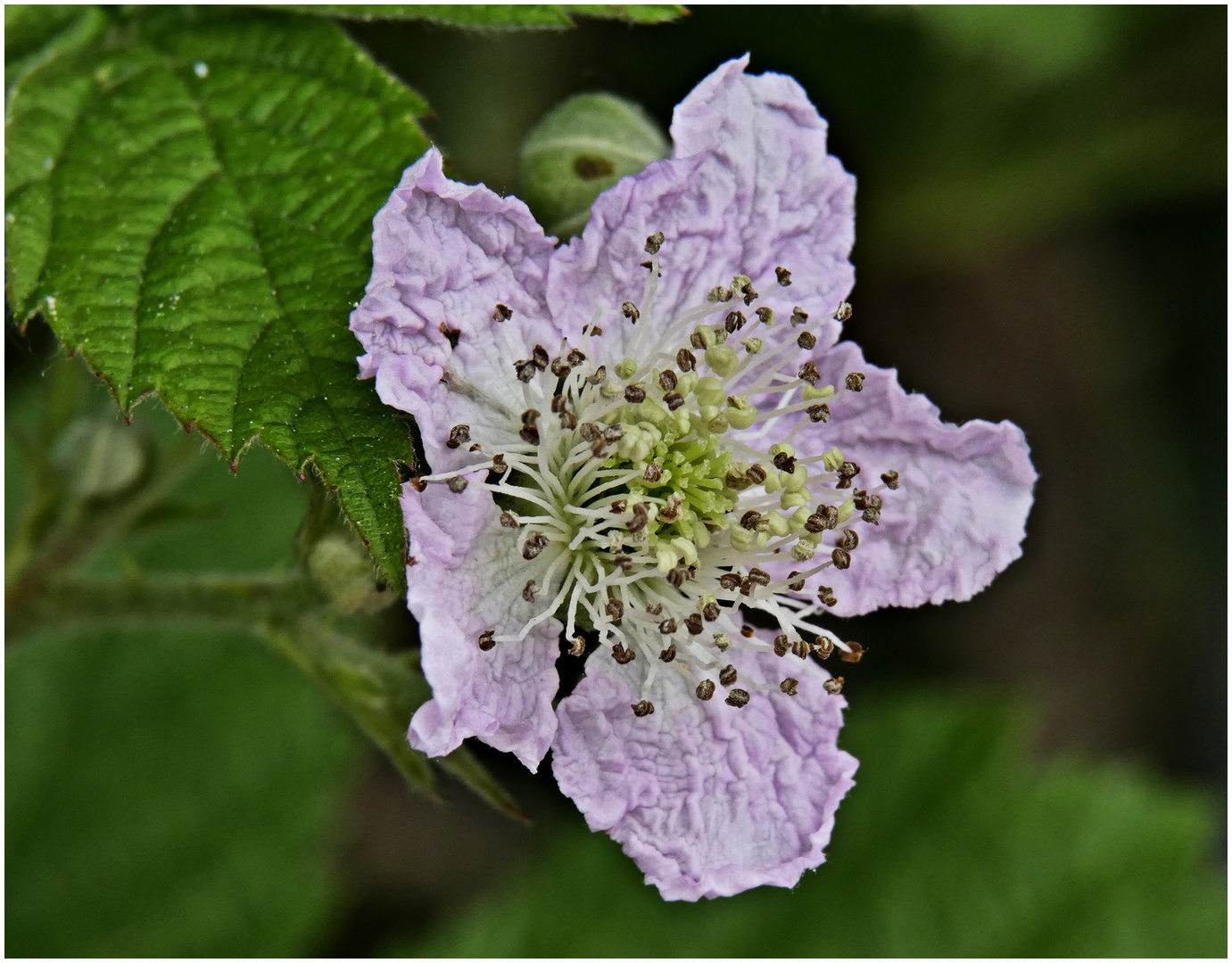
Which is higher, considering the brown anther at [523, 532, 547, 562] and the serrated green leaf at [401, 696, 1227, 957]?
the brown anther at [523, 532, 547, 562]

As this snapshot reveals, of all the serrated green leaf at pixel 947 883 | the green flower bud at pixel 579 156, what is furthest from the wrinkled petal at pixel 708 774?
the serrated green leaf at pixel 947 883

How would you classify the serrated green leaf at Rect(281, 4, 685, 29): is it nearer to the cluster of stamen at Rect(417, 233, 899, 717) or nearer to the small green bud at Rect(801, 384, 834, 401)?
the cluster of stamen at Rect(417, 233, 899, 717)

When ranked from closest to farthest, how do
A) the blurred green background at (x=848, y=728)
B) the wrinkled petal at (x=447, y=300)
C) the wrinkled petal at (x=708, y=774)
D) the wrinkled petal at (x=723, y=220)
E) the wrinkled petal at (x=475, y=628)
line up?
the wrinkled petal at (x=475, y=628), the wrinkled petal at (x=447, y=300), the wrinkled petal at (x=708, y=774), the wrinkled petal at (x=723, y=220), the blurred green background at (x=848, y=728)

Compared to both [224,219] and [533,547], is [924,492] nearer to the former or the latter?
[533,547]

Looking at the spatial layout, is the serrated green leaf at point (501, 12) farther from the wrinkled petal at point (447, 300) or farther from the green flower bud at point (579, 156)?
the wrinkled petal at point (447, 300)

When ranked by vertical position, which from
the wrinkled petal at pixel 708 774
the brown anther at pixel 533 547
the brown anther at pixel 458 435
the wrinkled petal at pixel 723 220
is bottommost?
the wrinkled petal at pixel 708 774

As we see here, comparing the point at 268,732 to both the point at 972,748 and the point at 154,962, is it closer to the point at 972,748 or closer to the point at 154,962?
the point at 154,962

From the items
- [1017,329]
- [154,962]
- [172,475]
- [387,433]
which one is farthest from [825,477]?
[1017,329]

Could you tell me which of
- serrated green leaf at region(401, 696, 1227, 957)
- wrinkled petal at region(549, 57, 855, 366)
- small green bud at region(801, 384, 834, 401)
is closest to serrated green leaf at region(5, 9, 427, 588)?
wrinkled petal at region(549, 57, 855, 366)
